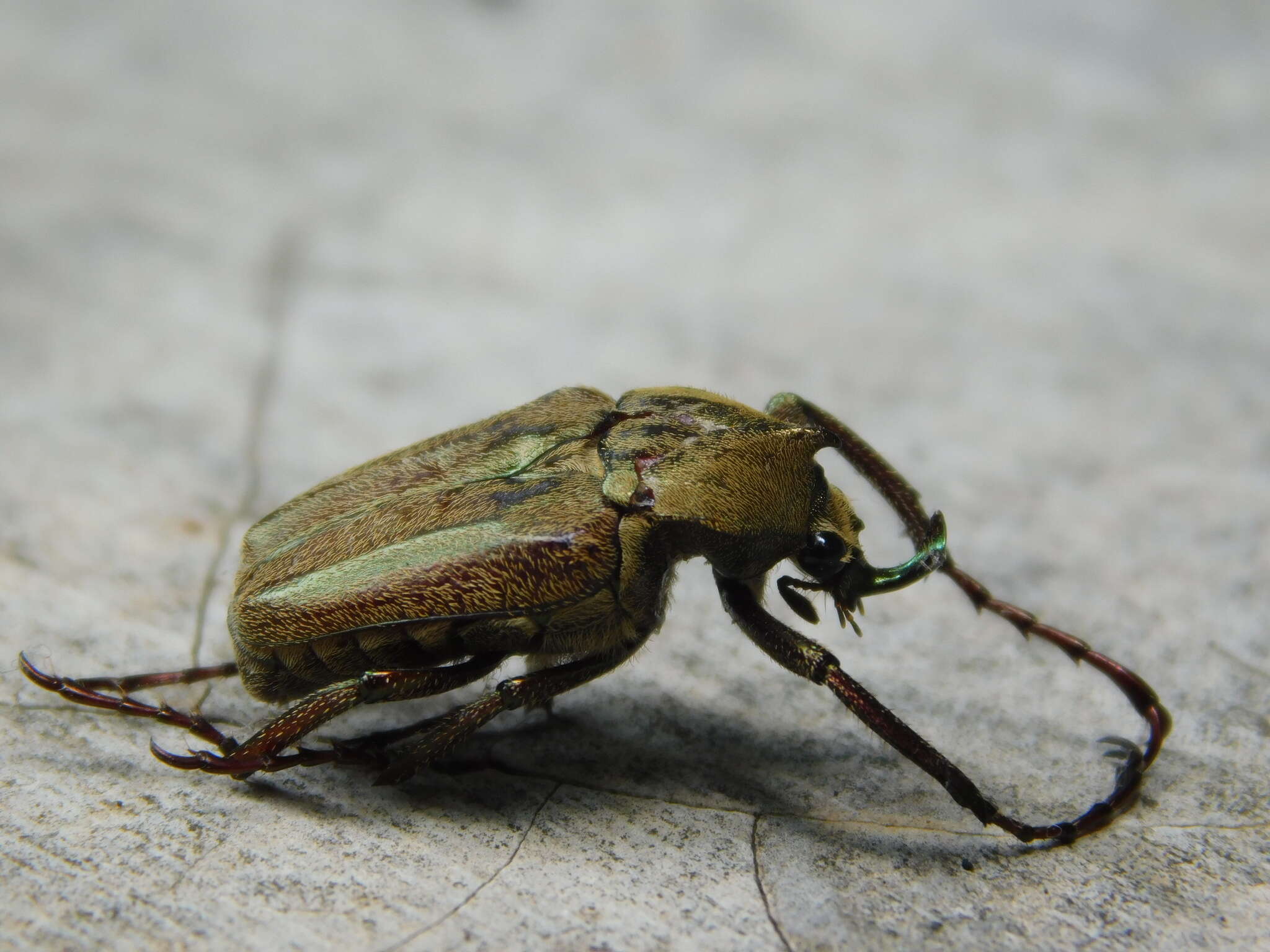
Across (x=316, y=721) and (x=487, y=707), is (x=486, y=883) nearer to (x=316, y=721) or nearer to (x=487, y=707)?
(x=487, y=707)

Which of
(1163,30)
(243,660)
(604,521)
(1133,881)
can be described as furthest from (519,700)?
(1163,30)

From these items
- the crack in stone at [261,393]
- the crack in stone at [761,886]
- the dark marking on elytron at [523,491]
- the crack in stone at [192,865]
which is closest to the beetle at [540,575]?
the dark marking on elytron at [523,491]

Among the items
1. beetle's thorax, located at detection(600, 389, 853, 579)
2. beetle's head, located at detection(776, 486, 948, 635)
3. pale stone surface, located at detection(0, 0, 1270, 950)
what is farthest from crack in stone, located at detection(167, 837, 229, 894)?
beetle's head, located at detection(776, 486, 948, 635)

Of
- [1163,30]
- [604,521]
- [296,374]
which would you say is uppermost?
[1163,30]

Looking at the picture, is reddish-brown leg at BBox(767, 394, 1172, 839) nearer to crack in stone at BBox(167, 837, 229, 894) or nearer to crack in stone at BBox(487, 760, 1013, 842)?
crack in stone at BBox(487, 760, 1013, 842)

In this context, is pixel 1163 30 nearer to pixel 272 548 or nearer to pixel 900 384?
pixel 900 384

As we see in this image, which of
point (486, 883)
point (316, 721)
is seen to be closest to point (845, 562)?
point (486, 883)
